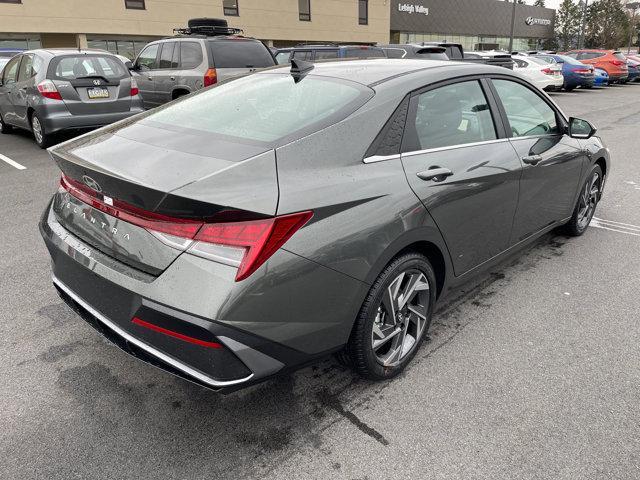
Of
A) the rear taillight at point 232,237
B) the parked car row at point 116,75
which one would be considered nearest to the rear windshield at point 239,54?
the parked car row at point 116,75

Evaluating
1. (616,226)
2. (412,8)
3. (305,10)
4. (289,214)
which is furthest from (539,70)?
(412,8)

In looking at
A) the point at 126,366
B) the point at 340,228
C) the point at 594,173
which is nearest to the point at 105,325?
the point at 126,366

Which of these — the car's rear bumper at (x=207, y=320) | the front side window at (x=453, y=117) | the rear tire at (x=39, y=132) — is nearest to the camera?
the car's rear bumper at (x=207, y=320)

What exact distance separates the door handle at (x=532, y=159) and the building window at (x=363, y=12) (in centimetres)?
4014

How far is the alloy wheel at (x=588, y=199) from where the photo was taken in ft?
15.1

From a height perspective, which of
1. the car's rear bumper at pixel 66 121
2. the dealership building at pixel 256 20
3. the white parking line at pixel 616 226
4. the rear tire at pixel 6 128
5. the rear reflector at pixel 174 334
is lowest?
the white parking line at pixel 616 226

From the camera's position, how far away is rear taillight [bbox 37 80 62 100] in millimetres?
7844

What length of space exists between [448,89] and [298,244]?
1.57 m

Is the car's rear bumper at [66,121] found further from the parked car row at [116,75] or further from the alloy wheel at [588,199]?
the alloy wheel at [588,199]

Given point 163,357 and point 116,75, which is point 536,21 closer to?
point 116,75

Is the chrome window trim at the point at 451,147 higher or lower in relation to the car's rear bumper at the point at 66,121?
higher

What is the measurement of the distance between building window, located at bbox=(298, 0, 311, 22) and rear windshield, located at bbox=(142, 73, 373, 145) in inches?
1447

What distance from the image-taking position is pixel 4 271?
12.9 feet

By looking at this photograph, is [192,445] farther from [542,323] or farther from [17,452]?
[542,323]
